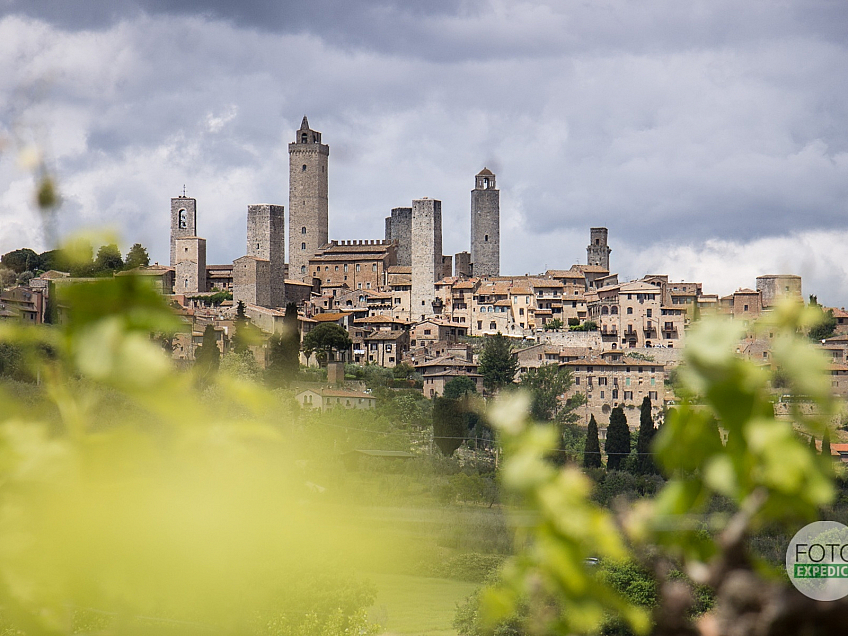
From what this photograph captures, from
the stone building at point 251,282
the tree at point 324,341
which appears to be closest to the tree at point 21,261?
the stone building at point 251,282

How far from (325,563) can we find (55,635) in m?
18.7

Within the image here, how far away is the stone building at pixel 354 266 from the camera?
6994 cm

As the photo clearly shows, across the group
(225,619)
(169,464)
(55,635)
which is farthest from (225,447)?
(225,619)

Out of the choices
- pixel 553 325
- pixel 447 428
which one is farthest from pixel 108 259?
pixel 553 325

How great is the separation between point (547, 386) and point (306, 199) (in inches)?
1260

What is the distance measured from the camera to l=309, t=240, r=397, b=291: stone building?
69.9 metres

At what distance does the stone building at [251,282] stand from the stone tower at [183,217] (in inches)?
412

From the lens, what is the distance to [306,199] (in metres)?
75.9

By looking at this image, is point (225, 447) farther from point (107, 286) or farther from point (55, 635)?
point (55, 635)

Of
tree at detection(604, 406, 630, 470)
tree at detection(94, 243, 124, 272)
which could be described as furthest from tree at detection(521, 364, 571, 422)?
tree at detection(94, 243, 124, 272)

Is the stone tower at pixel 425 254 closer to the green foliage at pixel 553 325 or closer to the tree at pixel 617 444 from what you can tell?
the green foliage at pixel 553 325

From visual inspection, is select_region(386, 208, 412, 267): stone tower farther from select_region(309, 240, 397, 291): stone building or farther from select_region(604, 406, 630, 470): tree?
select_region(604, 406, 630, 470): tree

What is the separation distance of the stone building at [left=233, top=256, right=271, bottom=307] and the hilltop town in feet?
0.29

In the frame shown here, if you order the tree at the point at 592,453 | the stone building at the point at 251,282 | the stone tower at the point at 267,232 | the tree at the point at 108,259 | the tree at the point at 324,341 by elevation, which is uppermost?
the stone tower at the point at 267,232
